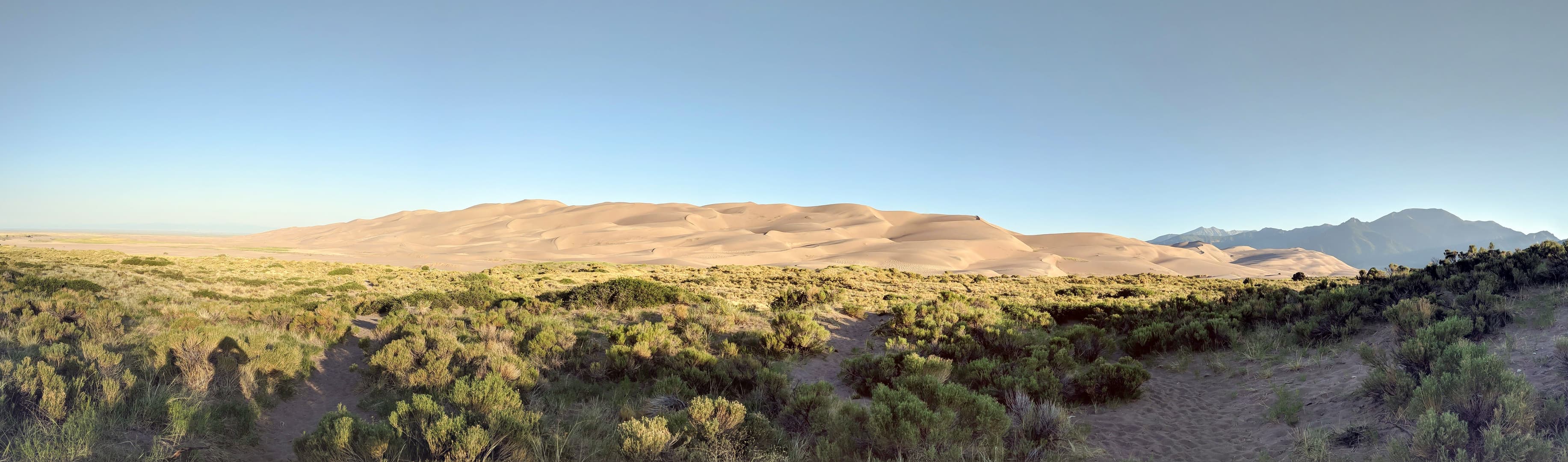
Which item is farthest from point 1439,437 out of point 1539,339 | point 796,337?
point 796,337

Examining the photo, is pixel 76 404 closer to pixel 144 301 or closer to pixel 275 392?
pixel 275 392

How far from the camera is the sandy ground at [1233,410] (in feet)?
18.1

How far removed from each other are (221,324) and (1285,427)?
1382cm

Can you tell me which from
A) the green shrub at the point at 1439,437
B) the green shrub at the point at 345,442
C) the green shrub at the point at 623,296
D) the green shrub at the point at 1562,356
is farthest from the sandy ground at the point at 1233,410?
the green shrub at the point at 623,296

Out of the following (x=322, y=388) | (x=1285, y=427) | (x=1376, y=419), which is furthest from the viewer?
(x=322, y=388)

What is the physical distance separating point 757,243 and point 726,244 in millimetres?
3850

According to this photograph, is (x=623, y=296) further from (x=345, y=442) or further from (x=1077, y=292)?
(x=1077, y=292)

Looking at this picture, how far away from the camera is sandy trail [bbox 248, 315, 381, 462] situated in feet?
17.0

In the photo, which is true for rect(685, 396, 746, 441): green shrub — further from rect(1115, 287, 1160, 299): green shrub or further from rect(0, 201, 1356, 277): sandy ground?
rect(0, 201, 1356, 277): sandy ground

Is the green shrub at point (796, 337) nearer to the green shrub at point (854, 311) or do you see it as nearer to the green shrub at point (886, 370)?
the green shrub at point (886, 370)

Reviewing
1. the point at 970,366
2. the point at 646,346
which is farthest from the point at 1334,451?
the point at 646,346

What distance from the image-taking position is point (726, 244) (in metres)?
71.7

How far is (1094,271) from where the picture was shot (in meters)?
54.8

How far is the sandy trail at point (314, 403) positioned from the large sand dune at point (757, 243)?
125ft
